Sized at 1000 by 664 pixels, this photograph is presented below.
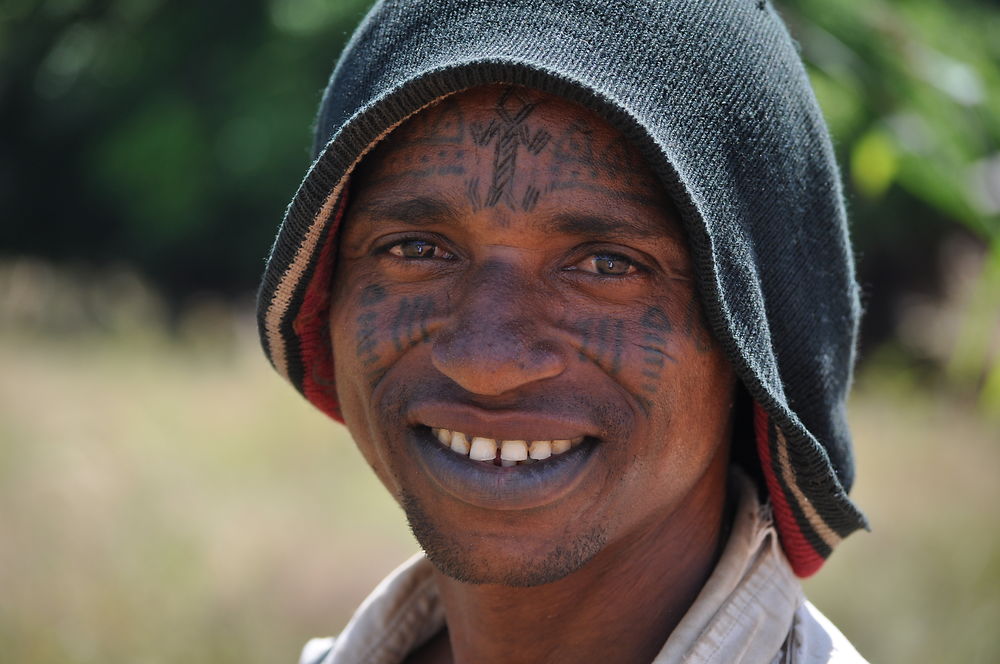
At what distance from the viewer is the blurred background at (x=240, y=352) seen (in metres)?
3.78

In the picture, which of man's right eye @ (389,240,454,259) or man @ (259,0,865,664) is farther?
man's right eye @ (389,240,454,259)

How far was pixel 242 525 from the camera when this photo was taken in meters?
5.73

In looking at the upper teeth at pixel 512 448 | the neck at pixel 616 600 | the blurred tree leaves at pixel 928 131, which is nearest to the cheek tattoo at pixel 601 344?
the upper teeth at pixel 512 448

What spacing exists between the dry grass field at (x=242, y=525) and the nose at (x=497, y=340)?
11.1 ft

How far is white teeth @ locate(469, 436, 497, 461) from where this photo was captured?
1775 mm

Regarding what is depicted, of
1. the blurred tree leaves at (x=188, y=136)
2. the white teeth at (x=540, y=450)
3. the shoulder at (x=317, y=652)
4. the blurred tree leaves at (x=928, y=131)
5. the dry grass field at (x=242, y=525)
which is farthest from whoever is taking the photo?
the blurred tree leaves at (x=188, y=136)

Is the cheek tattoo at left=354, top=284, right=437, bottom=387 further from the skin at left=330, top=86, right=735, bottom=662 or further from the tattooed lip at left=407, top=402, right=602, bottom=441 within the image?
the tattooed lip at left=407, top=402, right=602, bottom=441

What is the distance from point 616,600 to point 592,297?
1.83 feet

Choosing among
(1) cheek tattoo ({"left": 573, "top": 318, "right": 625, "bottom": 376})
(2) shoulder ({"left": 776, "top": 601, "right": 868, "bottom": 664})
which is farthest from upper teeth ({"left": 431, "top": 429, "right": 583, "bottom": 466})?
(2) shoulder ({"left": 776, "top": 601, "right": 868, "bottom": 664})

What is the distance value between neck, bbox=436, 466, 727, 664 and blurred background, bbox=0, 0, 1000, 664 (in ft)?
2.02

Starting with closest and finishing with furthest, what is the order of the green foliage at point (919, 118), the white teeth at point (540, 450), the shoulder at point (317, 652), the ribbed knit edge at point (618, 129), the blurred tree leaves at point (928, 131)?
1. the ribbed knit edge at point (618, 129)
2. the white teeth at point (540, 450)
3. the blurred tree leaves at point (928, 131)
4. the green foliage at point (919, 118)
5. the shoulder at point (317, 652)

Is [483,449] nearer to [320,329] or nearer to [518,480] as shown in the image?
[518,480]

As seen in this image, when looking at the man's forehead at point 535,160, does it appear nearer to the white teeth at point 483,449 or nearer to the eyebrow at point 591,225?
the eyebrow at point 591,225

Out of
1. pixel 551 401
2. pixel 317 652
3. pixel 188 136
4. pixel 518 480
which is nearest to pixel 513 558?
pixel 518 480
